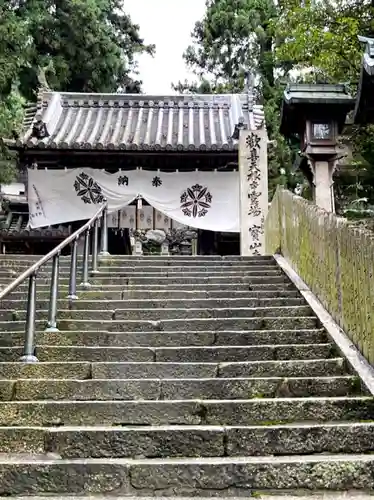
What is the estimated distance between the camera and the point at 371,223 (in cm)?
745

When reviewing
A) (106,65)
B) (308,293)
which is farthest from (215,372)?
(106,65)

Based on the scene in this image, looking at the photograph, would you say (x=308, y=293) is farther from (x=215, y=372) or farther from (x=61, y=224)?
(x=61, y=224)

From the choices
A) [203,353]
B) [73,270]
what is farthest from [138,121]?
[203,353]

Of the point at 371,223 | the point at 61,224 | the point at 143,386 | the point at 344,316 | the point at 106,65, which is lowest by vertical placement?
Result: the point at 143,386

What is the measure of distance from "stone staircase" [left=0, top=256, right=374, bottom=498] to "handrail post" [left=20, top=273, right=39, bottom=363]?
0.14 metres

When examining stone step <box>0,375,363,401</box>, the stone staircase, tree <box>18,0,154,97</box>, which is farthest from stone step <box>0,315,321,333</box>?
tree <box>18,0,154,97</box>

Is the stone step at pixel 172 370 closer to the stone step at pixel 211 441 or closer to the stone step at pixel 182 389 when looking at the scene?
the stone step at pixel 182 389

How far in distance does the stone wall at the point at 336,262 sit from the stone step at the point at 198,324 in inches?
15.6

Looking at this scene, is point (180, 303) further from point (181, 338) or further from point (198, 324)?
point (181, 338)

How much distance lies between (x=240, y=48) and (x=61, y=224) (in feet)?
59.6

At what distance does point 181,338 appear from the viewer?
5.74 metres

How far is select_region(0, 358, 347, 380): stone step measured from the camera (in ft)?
16.1

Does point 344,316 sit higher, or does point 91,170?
point 91,170

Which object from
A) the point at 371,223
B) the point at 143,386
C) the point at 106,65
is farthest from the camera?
the point at 106,65
